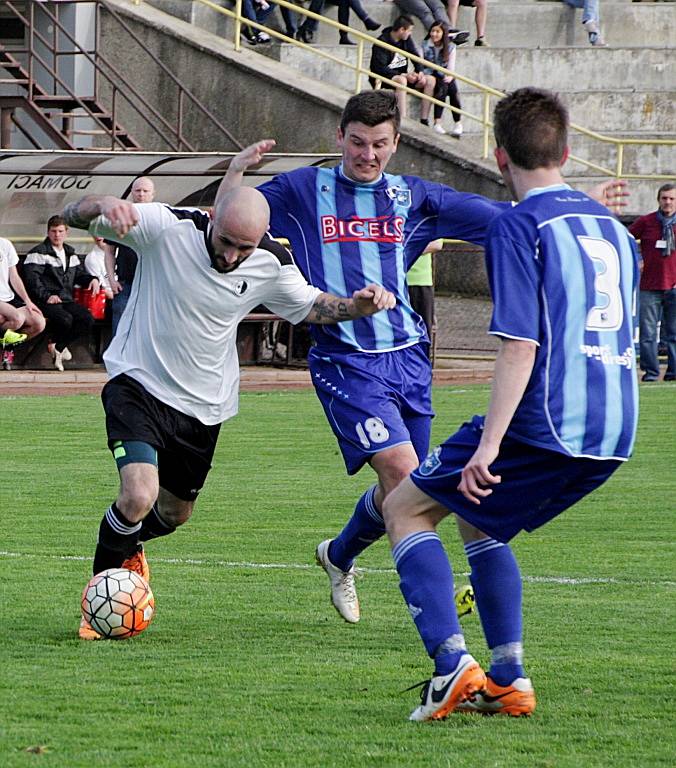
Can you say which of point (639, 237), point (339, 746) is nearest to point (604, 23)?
point (639, 237)

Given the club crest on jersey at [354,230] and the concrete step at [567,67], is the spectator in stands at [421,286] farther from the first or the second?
the concrete step at [567,67]

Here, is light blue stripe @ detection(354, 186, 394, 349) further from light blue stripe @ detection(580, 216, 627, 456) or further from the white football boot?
light blue stripe @ detection(580, 216, 627, 456)

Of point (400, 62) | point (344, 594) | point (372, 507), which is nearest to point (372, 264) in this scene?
point (372, 507)

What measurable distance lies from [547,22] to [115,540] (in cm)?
2506

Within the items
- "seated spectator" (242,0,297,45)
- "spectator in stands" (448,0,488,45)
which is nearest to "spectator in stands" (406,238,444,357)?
"seated spectator" (242,0,297,45)

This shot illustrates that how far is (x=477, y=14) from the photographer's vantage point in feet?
94.0

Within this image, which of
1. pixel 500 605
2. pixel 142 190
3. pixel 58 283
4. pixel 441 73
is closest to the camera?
pixel 500 605

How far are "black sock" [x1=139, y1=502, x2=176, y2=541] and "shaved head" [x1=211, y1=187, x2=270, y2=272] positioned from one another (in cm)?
127

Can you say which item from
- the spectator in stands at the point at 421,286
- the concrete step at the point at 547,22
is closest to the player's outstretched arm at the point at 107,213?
the spectator in stands at the point at 421,286

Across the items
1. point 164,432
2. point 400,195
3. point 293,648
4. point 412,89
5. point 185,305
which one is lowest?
point 293,648

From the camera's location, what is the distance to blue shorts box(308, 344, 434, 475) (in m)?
6.38

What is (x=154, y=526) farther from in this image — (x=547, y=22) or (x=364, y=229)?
(x=547, y=22)

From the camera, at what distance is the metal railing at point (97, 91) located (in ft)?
82.5

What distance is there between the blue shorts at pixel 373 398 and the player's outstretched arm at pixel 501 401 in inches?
69.7
